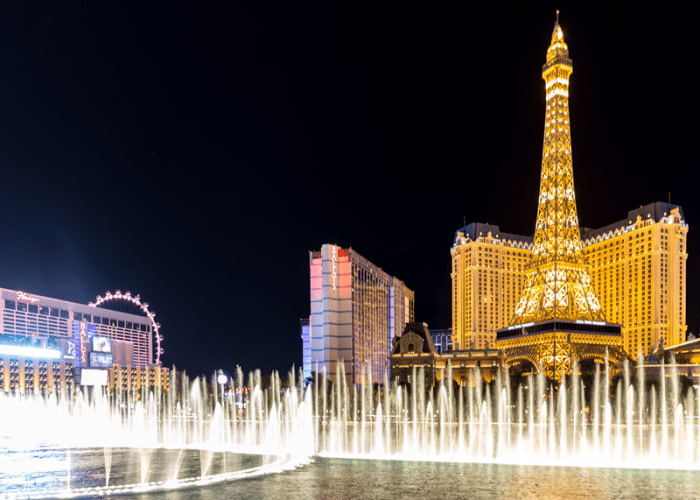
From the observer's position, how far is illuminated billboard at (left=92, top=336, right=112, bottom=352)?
4574 inches

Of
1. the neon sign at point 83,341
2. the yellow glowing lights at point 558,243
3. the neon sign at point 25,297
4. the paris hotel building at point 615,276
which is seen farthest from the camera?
the neon sign at point 25,297

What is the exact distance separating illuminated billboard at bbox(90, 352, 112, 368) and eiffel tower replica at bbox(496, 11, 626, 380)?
70804mm

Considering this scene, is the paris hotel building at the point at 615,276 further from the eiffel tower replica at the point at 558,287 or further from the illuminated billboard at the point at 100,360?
the illuminated billboard at the point at 100,360

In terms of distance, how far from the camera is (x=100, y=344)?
118 metres

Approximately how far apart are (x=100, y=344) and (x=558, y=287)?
8074 cm

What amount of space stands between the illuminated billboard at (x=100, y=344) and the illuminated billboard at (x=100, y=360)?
1064 millimetres

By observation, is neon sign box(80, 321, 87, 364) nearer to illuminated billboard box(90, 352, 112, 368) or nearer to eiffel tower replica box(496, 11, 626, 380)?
illuminated billboard box(90, 352, 112, 368)

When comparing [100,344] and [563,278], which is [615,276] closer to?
[563,278]

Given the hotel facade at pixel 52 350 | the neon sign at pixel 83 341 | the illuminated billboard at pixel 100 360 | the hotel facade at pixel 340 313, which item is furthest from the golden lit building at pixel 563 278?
the neon sign at pixel 83 341

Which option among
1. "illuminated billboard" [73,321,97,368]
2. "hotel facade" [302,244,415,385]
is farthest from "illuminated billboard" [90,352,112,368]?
"hotel facade" [302,244,415,385]

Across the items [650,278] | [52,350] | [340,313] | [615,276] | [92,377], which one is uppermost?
[615,276]

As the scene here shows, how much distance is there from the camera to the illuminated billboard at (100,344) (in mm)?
116188

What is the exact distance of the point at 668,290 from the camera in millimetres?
123938

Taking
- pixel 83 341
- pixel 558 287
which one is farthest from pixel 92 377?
pixel 558 287
